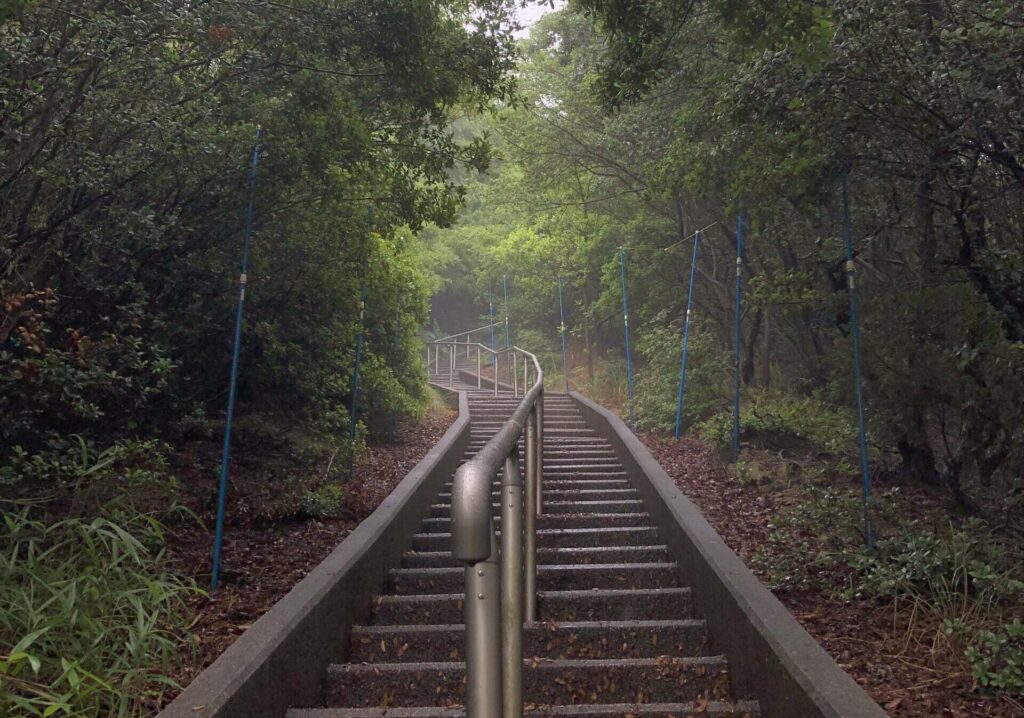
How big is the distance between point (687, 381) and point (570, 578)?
6689 millimetres

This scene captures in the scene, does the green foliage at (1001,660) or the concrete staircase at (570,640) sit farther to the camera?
the concrete staircase at (570,640)

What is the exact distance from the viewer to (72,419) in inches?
199

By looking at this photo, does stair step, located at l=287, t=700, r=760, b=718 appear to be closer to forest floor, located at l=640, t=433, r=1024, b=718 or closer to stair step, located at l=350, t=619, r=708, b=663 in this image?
forest floor, located at l=640, t=433, r=1024, b=718

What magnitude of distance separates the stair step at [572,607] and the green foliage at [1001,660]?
157cm

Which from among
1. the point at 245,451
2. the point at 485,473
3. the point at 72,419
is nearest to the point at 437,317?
the point at 245,451

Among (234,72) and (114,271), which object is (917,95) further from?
(114,271)

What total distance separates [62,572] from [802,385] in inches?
360

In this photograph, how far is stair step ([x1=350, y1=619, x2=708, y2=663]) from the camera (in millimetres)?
4039

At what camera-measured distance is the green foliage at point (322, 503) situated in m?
6.10

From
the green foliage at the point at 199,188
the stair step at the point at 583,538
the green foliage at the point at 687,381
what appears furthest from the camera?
the green foliage at the point at 687,381

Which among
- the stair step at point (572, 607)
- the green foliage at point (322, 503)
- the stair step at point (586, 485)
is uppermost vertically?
the stair step at point (586, 485)

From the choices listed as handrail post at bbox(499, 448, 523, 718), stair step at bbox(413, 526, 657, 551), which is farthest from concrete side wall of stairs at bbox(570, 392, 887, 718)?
handrail post at bbox(499, 448, 523, 718)

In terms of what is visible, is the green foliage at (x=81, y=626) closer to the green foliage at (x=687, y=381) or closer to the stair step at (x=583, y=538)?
the stair step at (x=583, y=538)

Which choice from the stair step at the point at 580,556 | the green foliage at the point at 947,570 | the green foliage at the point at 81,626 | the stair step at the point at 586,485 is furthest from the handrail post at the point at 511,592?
the stair step at the point at 586,485
